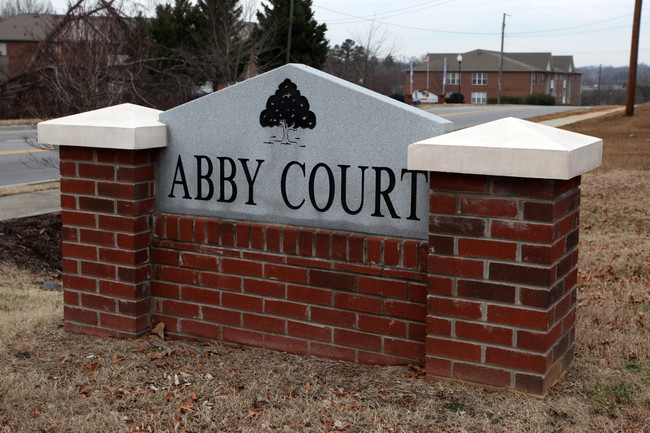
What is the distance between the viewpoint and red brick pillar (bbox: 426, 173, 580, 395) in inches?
117

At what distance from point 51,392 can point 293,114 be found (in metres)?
1.72

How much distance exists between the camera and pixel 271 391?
10.6 ft

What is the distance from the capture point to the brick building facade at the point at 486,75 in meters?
80.7

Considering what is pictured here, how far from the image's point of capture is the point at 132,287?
12.9ft

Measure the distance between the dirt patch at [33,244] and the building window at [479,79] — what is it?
255 ft

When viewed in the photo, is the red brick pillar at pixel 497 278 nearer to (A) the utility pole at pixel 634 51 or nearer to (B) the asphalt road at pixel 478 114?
(B) the asphalt road at pixel 478 114

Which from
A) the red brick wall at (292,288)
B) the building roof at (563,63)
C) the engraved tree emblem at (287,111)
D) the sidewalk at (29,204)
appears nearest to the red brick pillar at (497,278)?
the red brick wall at (292,288)

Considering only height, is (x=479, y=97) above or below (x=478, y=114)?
above

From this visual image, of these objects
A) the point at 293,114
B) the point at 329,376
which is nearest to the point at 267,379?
the point at 329,376

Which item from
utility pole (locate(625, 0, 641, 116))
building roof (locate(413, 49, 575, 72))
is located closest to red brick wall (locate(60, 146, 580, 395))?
utility pole (locate(625, 0, 641, 116))

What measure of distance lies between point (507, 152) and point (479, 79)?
A: 82161mm

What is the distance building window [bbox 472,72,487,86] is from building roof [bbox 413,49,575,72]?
1.81 feet

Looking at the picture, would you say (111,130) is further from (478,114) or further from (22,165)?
(478,114)

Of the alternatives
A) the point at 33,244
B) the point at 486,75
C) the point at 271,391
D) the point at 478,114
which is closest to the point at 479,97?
the point at 486,75
